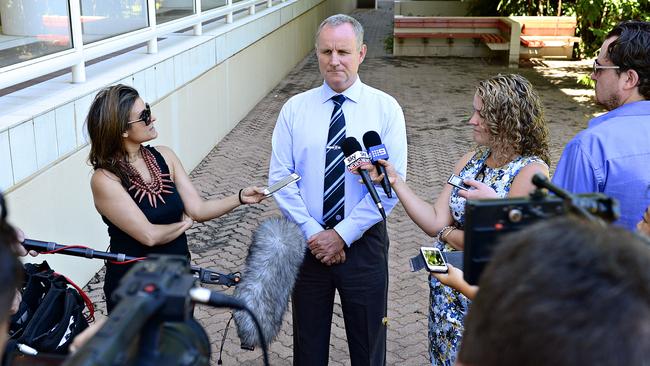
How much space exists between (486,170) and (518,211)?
1802mm

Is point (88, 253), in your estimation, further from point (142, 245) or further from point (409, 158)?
point (409, 158)

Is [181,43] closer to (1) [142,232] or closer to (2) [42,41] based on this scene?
(2) [42,41]

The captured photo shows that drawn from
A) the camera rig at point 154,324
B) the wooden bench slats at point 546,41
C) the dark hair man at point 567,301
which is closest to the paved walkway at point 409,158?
the wooden bench slats at point 546,41

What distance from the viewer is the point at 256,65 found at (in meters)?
12.4

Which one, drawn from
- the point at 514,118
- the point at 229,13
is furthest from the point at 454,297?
the point at 229,13

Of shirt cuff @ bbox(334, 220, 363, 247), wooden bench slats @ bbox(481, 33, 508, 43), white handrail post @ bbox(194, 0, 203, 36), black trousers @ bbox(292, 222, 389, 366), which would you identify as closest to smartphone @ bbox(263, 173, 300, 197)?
shirt cuff @ bbox(334, 220, 363, 247)

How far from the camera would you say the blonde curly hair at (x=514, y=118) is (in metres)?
3.04

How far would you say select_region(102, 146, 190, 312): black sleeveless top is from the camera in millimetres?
3420

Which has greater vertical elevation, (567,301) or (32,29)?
(32,29)

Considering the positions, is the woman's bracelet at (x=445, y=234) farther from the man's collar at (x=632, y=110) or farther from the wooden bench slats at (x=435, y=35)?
the wooden bench slats at (x=435, y=35)

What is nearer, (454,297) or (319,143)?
(454,297)

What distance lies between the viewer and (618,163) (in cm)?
274

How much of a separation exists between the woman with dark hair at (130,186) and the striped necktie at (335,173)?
366 mm

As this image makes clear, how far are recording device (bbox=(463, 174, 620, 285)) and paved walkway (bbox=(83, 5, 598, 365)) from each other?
323 centimetres
